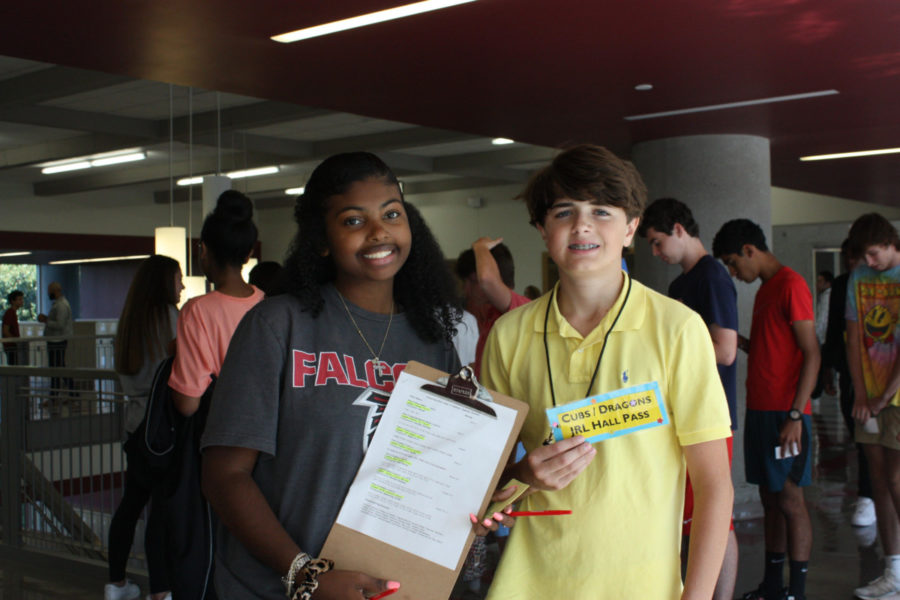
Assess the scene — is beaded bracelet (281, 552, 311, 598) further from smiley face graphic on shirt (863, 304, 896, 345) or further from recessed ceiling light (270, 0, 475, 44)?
smiley face graphic on shirt (863, 304, 896, 345)

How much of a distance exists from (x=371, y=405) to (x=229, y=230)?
1.86m

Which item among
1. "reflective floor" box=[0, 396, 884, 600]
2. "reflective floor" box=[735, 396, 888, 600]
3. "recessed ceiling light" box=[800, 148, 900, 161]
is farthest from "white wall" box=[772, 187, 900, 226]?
"reflective floor" box=[0, 396, 884, 600]

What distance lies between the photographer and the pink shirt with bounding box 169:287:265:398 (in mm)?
2959

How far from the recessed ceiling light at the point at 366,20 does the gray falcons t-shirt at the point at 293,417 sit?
2.38m

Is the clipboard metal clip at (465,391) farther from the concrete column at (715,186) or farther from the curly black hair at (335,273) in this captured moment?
the concrete column at (715,186)

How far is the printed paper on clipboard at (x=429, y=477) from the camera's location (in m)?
1.48

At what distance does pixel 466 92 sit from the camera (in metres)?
5.25

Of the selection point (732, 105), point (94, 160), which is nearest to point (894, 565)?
point (732, 105)

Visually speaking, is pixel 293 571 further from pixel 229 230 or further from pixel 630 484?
pixel 229 230

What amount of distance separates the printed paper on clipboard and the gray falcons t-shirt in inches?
1.7

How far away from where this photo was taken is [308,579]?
55.9 inches

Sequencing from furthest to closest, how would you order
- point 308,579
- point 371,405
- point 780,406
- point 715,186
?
point 715,186, point 780,406, point 371,405, point 308,579

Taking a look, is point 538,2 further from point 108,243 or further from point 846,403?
point 108,243

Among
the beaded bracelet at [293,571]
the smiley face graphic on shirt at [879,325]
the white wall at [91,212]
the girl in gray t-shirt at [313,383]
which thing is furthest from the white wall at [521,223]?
the beaded bracelet at [293,571]
